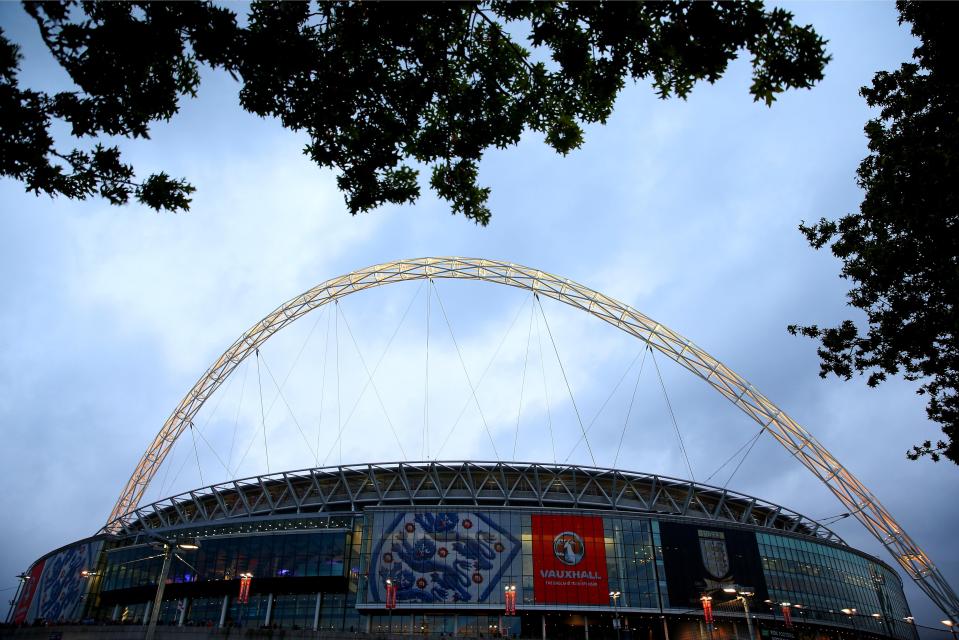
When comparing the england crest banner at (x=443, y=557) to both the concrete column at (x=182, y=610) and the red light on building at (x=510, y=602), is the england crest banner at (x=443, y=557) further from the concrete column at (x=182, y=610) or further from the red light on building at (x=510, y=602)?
the concrete column at (x=182, y=610)

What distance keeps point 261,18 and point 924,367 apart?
→ 2301 cm

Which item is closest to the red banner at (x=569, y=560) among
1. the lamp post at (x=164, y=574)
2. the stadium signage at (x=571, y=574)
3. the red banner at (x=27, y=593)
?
the stadium signage at (x=571, y=574)

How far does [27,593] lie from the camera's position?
86.7m

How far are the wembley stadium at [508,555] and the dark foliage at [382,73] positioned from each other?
49.7m

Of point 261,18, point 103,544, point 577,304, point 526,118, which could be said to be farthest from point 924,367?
point 103,544

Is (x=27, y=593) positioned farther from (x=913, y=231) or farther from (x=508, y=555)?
(x=913, y=231)

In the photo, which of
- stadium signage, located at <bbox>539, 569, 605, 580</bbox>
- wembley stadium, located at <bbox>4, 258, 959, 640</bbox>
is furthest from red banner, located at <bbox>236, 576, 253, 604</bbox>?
stadium signage, located at <bbox>539, 569, 605, 580</bbox>

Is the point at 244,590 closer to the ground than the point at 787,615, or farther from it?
farther from it

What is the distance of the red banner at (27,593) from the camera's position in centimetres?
8394

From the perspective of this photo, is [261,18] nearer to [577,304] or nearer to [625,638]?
[577,304]

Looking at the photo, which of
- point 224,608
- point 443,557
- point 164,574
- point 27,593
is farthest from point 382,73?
point 27,593

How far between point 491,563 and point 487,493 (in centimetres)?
1150

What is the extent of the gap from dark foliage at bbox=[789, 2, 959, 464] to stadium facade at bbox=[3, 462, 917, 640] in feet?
144

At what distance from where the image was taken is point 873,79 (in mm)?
19953
